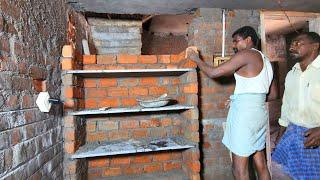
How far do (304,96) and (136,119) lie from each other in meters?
1.71

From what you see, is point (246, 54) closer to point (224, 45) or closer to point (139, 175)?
point (224, 45)

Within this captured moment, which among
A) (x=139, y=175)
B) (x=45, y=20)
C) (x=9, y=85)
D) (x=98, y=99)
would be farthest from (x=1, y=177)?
(x=139, y=175)

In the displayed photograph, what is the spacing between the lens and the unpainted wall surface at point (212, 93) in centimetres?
307

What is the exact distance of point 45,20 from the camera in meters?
1.99

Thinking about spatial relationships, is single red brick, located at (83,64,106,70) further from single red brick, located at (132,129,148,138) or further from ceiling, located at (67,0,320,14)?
single red brick, located at (132,129,148,138)

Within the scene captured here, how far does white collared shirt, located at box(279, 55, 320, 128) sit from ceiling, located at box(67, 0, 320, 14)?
1020mm

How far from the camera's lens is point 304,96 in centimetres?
227

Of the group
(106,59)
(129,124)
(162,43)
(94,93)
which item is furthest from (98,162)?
(162,43)

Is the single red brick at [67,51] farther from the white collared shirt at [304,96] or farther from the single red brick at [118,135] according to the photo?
the white collared shirt at [304,96]

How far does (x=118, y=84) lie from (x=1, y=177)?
1802 mm

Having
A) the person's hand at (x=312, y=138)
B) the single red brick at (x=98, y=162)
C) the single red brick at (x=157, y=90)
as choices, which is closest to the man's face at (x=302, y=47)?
the person's hand at (x=312, y=138)

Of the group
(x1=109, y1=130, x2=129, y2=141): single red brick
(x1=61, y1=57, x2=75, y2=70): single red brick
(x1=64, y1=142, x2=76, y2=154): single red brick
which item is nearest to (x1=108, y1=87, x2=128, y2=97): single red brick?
(x1=109, y1=130, x2=129, y2=141): single red brick

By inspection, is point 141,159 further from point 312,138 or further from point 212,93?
point 312,138

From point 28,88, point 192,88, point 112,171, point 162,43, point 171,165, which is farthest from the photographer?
point 162,43
